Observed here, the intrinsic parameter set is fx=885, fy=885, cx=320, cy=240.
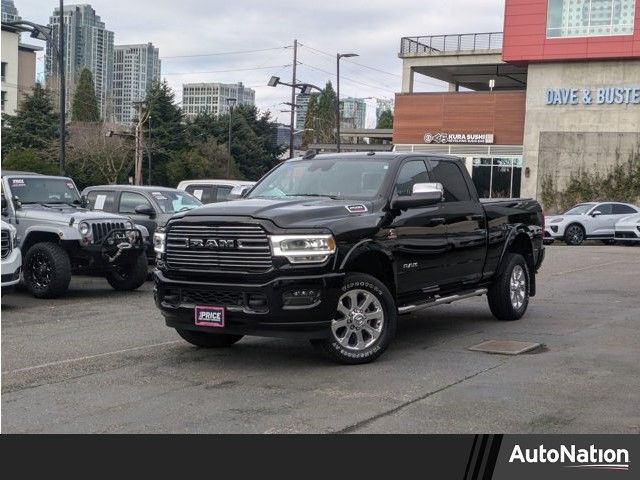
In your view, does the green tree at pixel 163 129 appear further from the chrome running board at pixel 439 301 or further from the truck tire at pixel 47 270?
the chrome running board at pixel 439 301

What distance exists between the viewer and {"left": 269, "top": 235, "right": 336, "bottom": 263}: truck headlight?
295 inches

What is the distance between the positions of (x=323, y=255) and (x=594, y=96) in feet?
127

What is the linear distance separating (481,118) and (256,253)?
134ft

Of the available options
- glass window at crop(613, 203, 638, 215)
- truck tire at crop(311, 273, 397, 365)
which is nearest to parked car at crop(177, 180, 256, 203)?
truck tire at crop(311, 273, 397, 365)

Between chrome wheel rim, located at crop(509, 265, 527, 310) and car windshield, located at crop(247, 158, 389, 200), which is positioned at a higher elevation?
car windshield, located at crop(247, 158, 389, 200)

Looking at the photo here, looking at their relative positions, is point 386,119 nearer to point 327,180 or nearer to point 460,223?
point 460,223

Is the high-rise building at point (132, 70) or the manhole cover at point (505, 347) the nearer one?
the manhole cover at point (505, 347)

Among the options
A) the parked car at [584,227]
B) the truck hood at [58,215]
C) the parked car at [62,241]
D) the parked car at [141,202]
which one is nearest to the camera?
the parked car at [62,241]

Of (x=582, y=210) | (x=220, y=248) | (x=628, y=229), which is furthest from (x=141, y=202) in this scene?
(x=582, y=210)

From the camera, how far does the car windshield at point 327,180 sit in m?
8.82

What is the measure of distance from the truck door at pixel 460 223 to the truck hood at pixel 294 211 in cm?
146

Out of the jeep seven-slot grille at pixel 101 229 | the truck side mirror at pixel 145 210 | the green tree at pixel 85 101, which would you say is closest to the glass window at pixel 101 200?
the truck side mirror at pixel 145 210

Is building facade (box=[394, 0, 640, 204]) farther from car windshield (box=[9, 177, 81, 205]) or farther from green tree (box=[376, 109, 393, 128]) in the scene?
green tree (box=[376, 109, 393, 128])

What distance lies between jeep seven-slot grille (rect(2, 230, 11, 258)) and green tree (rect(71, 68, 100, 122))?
66.8 meters
